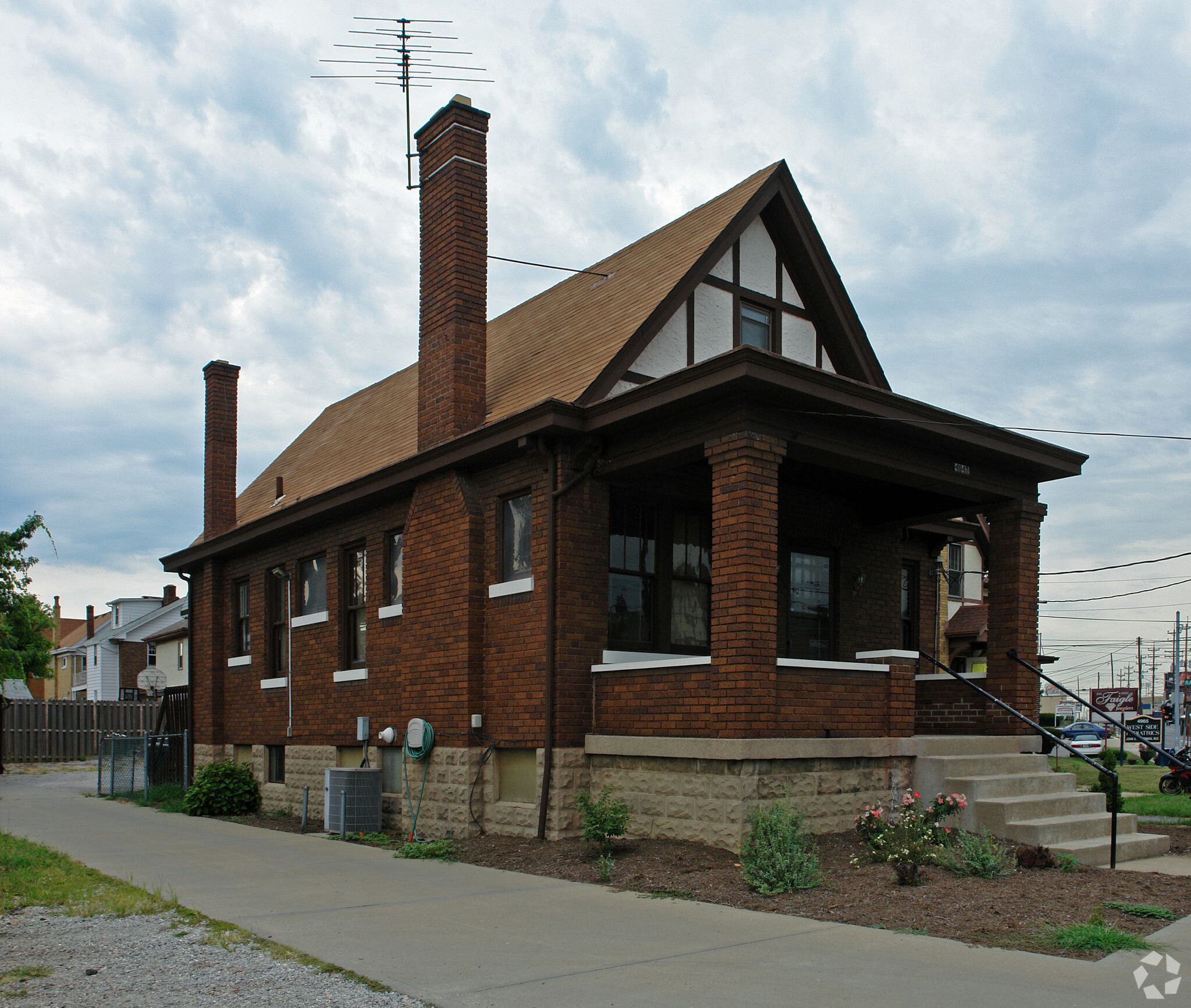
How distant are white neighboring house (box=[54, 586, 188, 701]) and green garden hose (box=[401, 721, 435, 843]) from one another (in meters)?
47.7

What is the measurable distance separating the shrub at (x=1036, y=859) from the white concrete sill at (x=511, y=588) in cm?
562

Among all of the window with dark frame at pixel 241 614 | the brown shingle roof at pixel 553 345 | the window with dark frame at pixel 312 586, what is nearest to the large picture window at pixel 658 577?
the brown shingle roof at pixel 553 345

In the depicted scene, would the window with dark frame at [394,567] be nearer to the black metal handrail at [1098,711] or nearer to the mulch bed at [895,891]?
the mulch bed at [895,891]

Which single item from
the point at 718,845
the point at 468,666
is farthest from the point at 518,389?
the point at 718,845

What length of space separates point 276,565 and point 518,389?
7.22 meters

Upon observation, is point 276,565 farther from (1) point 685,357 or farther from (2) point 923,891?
(2) point 923,891

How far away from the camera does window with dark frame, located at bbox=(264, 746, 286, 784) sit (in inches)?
740

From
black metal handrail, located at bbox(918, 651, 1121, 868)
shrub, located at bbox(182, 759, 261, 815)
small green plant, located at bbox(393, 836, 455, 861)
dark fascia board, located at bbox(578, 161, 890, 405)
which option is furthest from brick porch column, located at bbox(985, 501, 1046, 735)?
shrub, located at bbox(182, 759, 261, 815)

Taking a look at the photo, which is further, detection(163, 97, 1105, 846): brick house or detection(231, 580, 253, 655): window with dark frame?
detection(231, 580, 253, 655): window with dark frame

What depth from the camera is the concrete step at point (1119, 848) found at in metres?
10.1

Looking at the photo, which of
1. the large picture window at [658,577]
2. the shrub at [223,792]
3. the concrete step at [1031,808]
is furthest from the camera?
the shrub at [223,792]

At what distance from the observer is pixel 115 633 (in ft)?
193

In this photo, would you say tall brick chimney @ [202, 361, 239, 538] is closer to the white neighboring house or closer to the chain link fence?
the chain link fence

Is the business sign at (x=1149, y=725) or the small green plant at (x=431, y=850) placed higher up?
the small green plant at (x=431, y=850)
